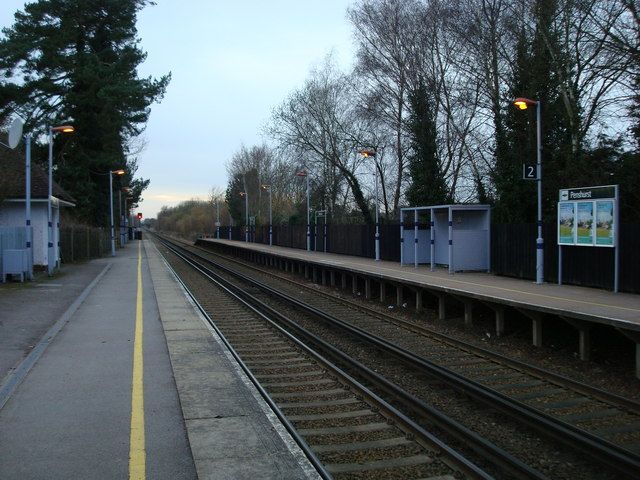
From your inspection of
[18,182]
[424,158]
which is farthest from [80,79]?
[424,158]

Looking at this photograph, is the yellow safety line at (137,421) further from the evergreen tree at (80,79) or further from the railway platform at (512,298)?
the evergreen tree at (80,79)

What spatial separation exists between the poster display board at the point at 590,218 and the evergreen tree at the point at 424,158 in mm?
15502

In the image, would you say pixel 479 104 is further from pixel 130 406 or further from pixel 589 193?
pixel 130 406

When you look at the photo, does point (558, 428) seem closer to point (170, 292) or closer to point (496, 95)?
point (170, 292)

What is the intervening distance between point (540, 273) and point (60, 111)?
33.2 m

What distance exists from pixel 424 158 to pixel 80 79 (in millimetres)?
21285

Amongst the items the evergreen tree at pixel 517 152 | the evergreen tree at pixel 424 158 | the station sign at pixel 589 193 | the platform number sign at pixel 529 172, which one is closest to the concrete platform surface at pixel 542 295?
the station sign at pixel 589 193

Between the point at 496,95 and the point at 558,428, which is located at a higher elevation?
the point at 496,95

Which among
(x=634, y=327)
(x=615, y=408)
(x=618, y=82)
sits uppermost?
(x=618, y=82)

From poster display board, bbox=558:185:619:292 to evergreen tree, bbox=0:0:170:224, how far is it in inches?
1115

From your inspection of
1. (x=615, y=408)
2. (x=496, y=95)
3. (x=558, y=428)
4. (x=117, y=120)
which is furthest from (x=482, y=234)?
(x=117, y=120)

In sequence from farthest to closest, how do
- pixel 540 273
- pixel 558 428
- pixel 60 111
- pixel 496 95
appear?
pixel 60 111 < pixel 496 95 < pixel 540 273 < pixel 558 428

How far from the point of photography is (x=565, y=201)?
46.0 ft

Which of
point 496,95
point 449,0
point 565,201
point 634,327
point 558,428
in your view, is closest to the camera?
point 558,428
